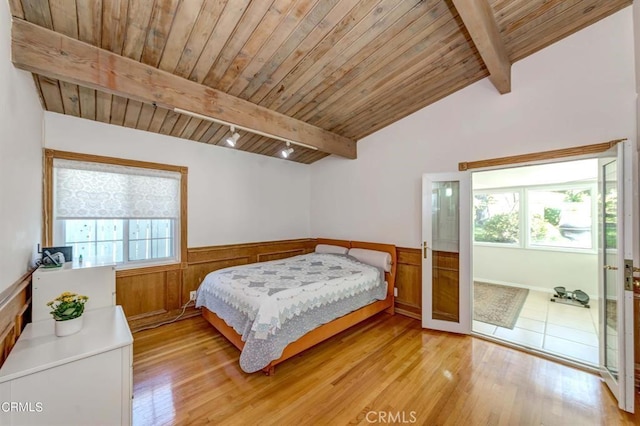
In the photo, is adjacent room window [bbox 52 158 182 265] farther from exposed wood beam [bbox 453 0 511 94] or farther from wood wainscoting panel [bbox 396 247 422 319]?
exposed wood beam [bbox 453 0 511 94]

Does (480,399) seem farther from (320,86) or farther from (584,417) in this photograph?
(320,86)

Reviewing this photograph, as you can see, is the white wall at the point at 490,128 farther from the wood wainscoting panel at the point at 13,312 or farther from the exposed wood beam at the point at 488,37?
the wood wainscoting panel at the point at 13,312

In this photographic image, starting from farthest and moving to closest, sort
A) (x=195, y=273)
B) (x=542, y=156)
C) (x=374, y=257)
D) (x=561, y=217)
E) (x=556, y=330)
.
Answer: (x=561, y=217) < (x=374, y=257) < (x=195, y=273) < (x=556, y=330) < (x=542, y=156)

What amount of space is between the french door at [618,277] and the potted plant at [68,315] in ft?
12.8

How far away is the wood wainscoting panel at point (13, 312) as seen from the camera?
1325 mm

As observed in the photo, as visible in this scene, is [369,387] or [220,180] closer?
[369,387]

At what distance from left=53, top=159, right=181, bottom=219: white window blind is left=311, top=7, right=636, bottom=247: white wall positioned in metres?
2.71

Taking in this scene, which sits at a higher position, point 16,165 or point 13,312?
point 16,165

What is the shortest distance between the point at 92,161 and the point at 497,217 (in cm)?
718

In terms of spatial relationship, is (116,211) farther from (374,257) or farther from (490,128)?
(490,128)

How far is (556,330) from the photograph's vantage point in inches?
124

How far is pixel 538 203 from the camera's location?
16.7 ft

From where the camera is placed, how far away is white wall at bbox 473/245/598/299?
433cm

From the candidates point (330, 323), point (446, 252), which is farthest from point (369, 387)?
point (446, 252)
